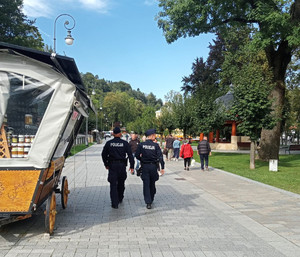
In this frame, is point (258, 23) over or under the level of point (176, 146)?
over

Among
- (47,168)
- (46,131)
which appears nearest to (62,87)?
(46,131)

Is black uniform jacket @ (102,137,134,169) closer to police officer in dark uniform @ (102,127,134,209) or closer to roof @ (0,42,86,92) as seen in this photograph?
police officer in dark uniform @ (102,127,134,209)

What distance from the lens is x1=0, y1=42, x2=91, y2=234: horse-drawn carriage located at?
4949 millimetres

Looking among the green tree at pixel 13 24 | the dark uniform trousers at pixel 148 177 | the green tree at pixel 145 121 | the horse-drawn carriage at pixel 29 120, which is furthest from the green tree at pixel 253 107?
the green tree at pixel 145 121

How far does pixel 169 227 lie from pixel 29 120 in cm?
314

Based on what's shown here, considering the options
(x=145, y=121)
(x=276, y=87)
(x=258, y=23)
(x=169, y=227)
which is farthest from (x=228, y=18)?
(x=145, y=121)

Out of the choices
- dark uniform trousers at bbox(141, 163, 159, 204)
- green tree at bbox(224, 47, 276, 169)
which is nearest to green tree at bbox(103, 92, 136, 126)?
green tree at bbox(224, 47, 276, 169)

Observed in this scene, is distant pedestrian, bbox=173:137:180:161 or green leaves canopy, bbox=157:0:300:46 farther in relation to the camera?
distant pedestrian, bbox=173:137:180:161

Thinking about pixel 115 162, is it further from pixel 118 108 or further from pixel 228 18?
pixel 118 108

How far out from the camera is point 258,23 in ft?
61.4

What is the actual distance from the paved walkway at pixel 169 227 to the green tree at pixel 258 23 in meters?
9.70

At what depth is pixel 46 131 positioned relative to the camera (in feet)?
17.1

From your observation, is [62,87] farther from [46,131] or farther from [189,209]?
[189,209]

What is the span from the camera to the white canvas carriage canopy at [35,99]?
508cm
